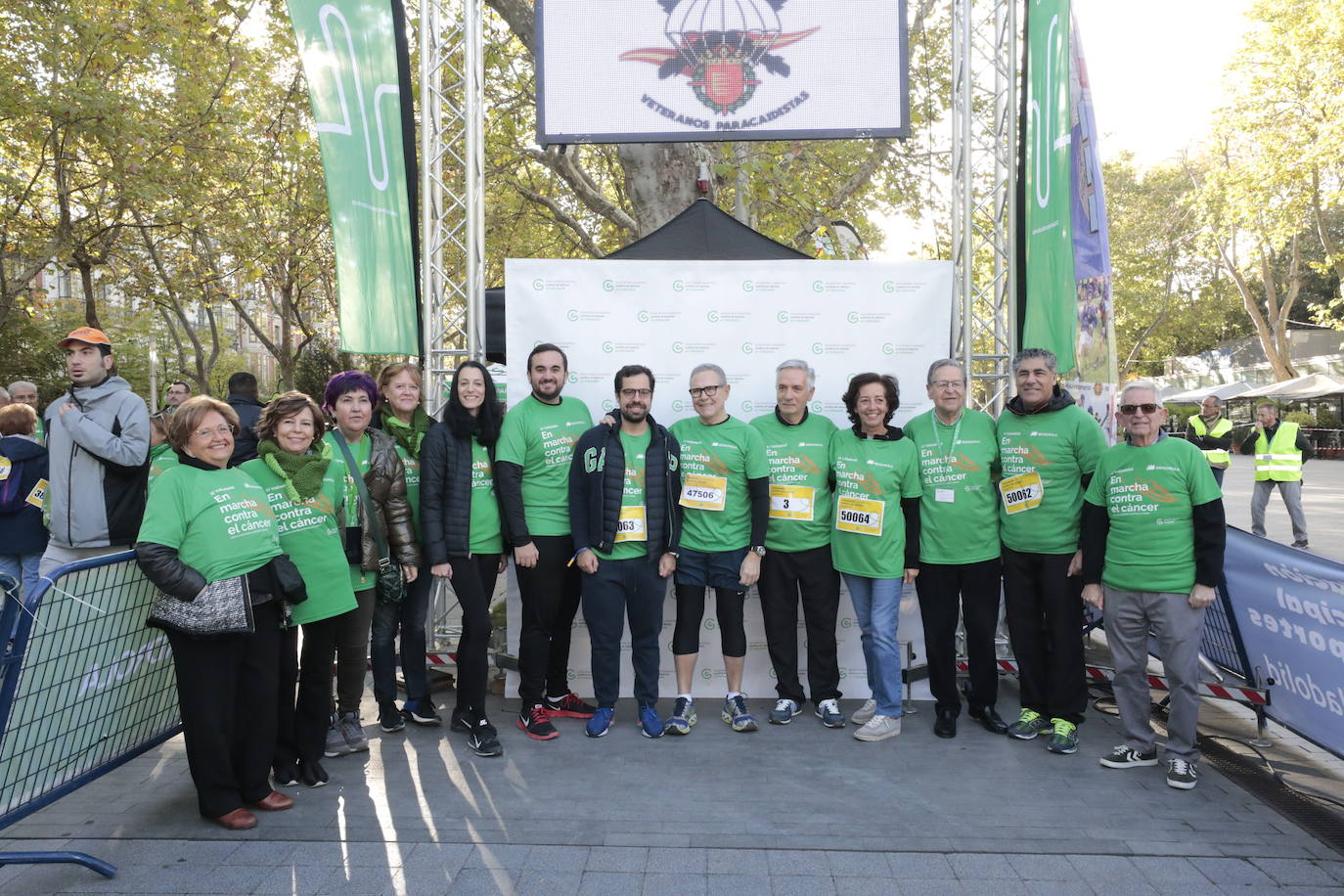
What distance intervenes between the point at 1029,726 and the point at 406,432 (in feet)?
11.3

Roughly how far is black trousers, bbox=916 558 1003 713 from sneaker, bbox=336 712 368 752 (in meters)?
2.82

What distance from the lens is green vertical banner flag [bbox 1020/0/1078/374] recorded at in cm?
504

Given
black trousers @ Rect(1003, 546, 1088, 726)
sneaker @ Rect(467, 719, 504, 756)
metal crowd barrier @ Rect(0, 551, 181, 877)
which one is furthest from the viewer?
black trousers @ Rect(1003, 546, 1088, 726)

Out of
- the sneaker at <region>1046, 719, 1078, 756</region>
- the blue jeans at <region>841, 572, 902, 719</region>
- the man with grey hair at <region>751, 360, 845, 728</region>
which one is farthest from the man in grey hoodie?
the sneaker at <region>1046, 719, 1078, 756</region>

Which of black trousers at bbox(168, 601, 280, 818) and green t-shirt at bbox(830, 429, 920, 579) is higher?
green t-shirt at bbox(830, 429, 920, 579)

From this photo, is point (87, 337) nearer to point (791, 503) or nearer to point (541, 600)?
point (541, 600)

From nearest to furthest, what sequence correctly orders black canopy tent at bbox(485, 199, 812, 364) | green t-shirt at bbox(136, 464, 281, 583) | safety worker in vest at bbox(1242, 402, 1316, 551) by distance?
green t-shirt at bbox(136, 464, 281, 583) < black canopy tent at bbox(485, 199, 812, 364) < safety worker in vest at bbox(1242, 402, 1316, 551)

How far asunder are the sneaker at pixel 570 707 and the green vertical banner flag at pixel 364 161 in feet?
7.06

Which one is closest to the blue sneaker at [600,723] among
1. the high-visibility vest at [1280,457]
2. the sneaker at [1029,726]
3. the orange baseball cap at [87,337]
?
the sneaker at [1029,726]

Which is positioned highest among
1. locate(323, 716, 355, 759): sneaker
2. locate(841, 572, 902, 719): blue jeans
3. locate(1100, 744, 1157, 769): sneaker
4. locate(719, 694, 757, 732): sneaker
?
locate(841, 572, 902, 719): blue jeans

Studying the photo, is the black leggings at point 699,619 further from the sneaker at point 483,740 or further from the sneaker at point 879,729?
the sneaker at point 483,740

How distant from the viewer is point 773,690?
17.5 feet

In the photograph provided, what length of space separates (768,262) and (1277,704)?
3298 millimetres

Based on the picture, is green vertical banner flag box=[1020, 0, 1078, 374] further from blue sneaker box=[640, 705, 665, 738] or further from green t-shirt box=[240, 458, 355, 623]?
green t-shirt box=[240, 458, 355, 623]
